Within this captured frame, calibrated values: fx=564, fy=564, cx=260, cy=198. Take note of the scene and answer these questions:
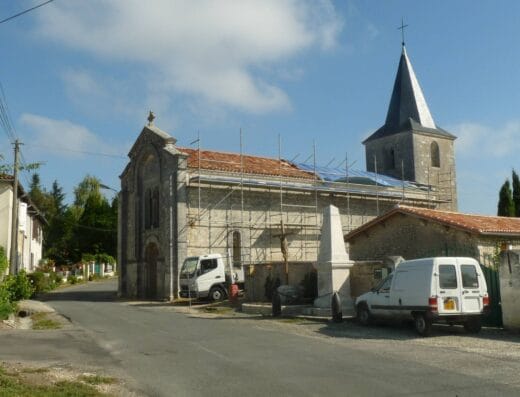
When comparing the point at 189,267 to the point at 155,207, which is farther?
the point at 155,207

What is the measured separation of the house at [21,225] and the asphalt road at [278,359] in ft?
45.9

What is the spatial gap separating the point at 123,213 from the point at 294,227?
10.8 metres

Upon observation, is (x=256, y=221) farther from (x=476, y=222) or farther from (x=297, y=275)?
(x=476, y=222)

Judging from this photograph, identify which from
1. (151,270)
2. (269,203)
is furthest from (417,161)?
(151,270)

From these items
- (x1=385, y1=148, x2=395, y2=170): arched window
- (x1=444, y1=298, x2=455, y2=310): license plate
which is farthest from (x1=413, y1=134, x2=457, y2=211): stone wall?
(x1=444, y1=298, x2=455, y2=310): license plate

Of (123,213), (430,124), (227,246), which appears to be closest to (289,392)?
(227,246)

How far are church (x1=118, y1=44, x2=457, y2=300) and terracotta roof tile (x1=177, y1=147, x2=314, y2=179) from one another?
0.21ft

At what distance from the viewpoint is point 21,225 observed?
33.2 metres

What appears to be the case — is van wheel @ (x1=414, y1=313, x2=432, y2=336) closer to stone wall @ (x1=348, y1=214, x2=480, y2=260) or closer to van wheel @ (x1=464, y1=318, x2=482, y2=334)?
van wheel @ (x1=464, y1=318, x2=482, y2=334)

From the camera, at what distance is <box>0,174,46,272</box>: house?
28.0 meters

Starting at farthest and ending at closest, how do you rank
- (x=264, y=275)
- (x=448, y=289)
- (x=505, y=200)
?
(x=505, y=200) < (x=264, y=275) < (x=448, y=289)

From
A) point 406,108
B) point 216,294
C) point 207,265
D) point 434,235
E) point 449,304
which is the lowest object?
point 216,294

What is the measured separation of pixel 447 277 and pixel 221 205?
17822 millimetres

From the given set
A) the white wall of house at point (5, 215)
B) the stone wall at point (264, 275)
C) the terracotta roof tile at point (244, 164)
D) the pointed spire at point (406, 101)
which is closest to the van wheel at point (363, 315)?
the stone wall at point (264, 275)
